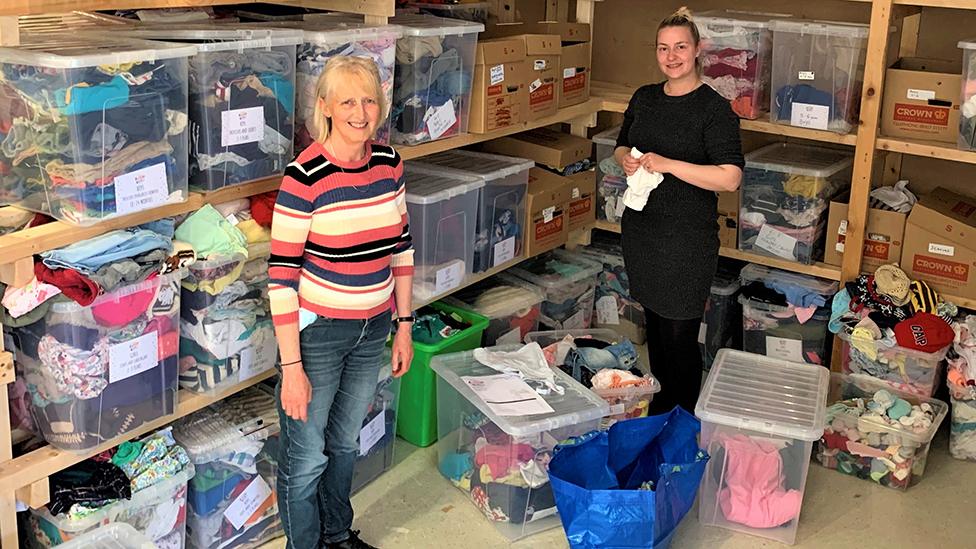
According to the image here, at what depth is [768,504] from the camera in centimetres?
285

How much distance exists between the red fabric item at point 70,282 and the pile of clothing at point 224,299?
0.96ft

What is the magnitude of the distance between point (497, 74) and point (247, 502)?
1.47 meters

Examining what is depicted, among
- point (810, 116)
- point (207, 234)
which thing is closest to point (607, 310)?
point (810, 116)

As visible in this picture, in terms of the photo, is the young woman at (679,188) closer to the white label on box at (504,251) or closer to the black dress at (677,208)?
the black dress at (677,208)

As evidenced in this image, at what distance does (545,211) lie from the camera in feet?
11.9

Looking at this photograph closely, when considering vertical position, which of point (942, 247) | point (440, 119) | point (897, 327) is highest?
point (440, 119)

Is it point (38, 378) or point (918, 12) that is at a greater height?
point (918, 12)

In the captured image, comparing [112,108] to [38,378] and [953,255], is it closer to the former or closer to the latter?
[38,378]

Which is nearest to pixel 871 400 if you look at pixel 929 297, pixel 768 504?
pixel 929 297

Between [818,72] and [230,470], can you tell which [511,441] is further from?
[818,72]

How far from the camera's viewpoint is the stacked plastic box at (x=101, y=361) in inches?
85.3

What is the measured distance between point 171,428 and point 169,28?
0.98m

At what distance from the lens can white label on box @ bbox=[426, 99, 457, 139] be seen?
2992mm

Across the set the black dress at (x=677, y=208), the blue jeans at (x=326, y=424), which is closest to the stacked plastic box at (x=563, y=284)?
the black dress at (x=677, y=208)
